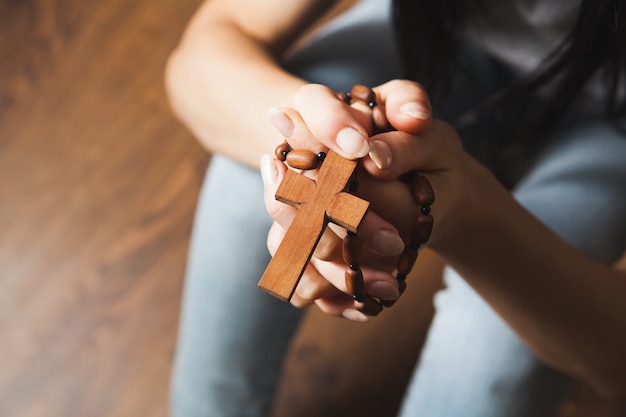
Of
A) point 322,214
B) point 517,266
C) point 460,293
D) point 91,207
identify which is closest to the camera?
point 322,214

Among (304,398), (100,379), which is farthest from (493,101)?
(100,379)

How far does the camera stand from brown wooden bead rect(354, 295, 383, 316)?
424mm

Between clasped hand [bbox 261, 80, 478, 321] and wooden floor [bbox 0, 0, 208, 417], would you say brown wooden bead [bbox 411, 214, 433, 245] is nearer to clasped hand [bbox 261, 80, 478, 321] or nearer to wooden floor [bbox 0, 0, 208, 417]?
clasped hand [bbox 261, 80, 478, 321]

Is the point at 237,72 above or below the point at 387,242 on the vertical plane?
above

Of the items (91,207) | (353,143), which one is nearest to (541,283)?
(353,143)

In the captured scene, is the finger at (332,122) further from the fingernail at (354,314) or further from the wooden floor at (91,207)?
the wooden floor at (91,207)

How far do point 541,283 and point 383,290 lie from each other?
18 centimetres

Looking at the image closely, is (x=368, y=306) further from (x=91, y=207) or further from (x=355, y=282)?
(x=91, y=207)

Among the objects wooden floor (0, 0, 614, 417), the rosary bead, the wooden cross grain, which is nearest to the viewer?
the wooden cross grain

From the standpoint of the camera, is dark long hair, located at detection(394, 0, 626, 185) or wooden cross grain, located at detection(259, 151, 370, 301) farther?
dark long hair, located at detection(394, 0, 626, 185)

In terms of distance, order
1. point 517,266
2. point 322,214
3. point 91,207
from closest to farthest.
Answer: point 322,214, point 517,266, point 91,207

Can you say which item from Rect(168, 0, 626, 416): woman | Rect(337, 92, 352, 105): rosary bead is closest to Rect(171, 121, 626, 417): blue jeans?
Rect(168, 0, 626, 416): woman

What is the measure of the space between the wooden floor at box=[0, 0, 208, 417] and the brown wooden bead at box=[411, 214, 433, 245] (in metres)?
0.66

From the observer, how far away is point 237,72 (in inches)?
23.5
